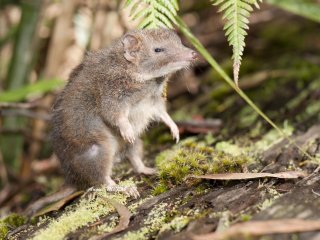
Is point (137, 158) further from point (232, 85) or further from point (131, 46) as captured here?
point (232, 85)

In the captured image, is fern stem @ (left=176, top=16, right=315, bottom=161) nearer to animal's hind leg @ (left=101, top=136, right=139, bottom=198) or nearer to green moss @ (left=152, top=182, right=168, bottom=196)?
green moss @ (left=152, top=182, right=168, bottom=196)

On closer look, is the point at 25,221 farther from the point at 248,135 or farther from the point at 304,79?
the point at 304,79

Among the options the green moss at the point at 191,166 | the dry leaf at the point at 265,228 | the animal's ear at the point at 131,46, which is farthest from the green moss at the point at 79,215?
the animal's ear at the point at 131,46

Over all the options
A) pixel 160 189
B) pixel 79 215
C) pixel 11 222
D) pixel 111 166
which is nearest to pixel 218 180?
pixel 160 189

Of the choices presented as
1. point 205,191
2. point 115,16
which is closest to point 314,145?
point 205,191

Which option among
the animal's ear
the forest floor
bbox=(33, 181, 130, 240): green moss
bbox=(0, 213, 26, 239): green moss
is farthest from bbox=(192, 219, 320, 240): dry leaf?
the animal's ear

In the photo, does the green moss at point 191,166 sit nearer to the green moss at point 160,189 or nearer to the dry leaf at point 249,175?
the green moss at point 160,189
